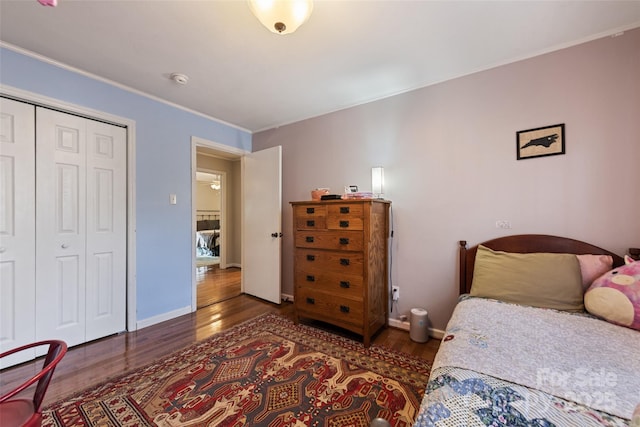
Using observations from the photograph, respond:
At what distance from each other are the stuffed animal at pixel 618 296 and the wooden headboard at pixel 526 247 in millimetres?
213

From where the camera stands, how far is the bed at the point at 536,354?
76 cm

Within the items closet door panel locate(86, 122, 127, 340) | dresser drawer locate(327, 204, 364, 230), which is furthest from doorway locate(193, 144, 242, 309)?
dresser drawer locate(327, 204, 364, 230)

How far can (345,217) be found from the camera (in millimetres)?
2268

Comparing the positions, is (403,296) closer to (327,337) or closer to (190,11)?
(327,337)

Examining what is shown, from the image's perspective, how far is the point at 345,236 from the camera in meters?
2.27

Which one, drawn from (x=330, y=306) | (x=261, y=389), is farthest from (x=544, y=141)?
(x=261, y=389)

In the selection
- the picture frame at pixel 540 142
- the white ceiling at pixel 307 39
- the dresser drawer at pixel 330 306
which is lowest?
the dresser drawer at pixel 330 306

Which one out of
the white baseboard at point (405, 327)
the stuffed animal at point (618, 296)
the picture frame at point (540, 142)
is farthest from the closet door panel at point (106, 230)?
the stuffed animal at point (618, 296)

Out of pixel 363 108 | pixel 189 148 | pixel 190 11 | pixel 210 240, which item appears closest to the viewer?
pixel 190 11

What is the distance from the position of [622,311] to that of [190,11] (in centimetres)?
292

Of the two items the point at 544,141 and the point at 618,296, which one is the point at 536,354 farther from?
the point at 544,141

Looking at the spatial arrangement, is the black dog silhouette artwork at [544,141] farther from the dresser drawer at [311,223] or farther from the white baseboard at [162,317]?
the white baseboard at [162,317]

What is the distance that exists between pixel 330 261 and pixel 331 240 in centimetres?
20

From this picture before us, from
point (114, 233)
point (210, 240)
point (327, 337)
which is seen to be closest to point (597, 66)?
point (327, 337)
